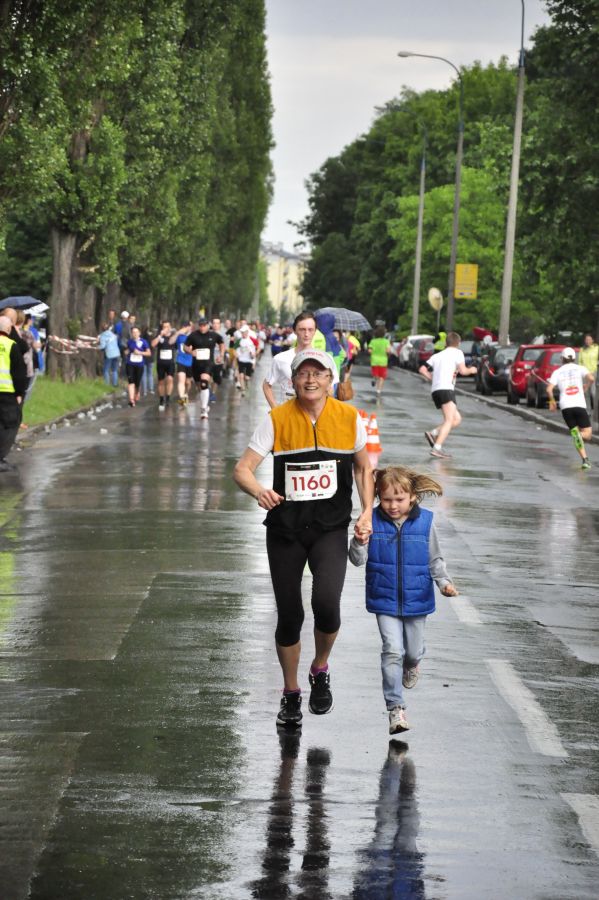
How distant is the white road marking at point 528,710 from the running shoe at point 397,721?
0.51m

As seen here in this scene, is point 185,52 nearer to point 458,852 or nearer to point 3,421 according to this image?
point 3,421

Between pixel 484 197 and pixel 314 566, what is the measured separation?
244 ft

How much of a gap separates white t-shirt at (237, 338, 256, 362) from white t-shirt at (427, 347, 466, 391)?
20986 mm

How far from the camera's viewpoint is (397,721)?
7383mm

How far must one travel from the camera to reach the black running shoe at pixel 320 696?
7.75 metres

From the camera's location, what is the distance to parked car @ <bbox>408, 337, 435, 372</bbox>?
70.9 m

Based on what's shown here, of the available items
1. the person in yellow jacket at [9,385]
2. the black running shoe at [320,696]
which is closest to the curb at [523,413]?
the person in yellow jacket at [9,385]

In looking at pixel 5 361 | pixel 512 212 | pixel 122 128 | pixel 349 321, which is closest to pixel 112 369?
pixel 122 128

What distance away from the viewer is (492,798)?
6.43 meters

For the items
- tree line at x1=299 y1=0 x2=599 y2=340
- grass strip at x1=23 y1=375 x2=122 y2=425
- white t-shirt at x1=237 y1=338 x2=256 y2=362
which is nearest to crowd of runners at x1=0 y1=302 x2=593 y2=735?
grass strip at x1=23 y1=375 x2=122 y2=425

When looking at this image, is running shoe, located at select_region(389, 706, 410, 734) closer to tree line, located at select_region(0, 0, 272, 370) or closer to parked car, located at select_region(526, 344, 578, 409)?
tree line, located at select_region(0, 0, 272, 370)

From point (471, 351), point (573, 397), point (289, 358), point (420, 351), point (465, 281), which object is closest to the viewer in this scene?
point (289, 358)

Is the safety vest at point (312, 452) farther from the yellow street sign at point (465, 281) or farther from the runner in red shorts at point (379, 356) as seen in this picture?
the yellow street sign at point (465, 281)

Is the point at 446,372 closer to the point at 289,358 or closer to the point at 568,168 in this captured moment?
the point at 289,358
